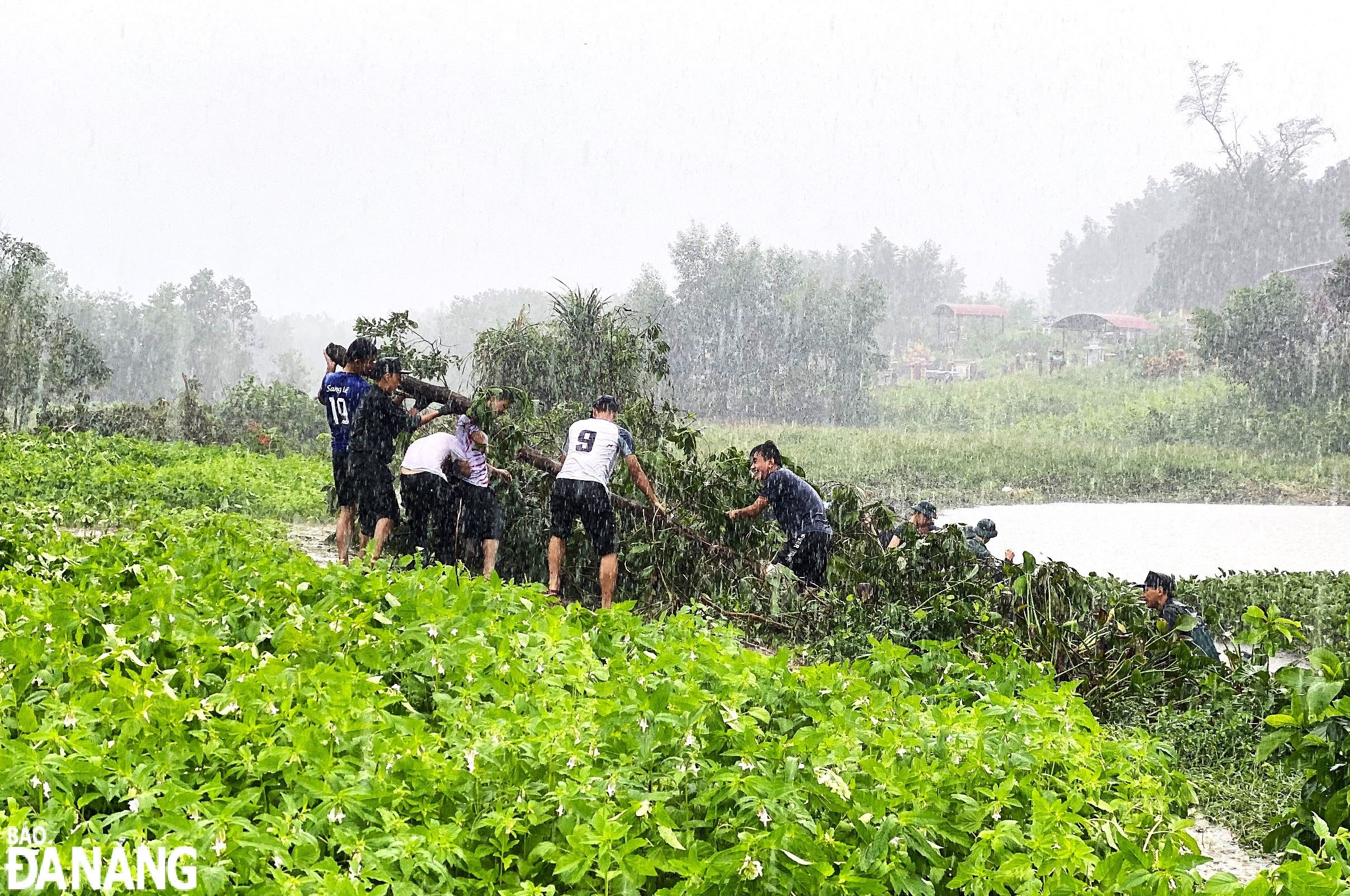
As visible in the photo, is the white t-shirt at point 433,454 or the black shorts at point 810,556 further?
the black shorts at point 810,556

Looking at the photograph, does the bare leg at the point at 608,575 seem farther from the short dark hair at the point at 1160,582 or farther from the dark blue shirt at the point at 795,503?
the short dark hair at the point at 1160,582

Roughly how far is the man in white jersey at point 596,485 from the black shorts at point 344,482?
123cm

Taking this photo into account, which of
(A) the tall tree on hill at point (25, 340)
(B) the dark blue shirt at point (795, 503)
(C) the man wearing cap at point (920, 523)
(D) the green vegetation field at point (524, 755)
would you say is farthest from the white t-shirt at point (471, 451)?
(A) the tall tree on hill at point (25, 340)

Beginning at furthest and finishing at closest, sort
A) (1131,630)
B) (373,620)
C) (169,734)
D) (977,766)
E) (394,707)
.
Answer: (1131,630) → (373,620) → (394,707) → (977,766) → (169,734)

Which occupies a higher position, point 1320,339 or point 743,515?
point 1320,339

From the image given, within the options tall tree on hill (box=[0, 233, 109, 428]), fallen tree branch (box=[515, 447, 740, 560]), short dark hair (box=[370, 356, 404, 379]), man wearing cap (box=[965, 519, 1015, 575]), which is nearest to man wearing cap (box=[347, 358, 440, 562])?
short dark hair (box=[370, 356, 404, 379])

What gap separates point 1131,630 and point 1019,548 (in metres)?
11.5

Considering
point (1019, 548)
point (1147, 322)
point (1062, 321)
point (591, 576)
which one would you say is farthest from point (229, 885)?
point (1147, 322)

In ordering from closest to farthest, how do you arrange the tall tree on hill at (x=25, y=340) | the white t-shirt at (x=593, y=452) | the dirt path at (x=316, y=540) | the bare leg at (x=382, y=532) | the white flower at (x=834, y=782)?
the white flower at (x=834, y=782) → the bare leg at (x=382, y=532) → the white t-shirt at (x=593, y=452) → the dirt path at (x=316, y=540) → the tall tree on hill at (x=25, y=340)

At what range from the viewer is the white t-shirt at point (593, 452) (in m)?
6.80

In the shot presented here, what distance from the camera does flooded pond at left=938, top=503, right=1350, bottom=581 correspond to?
15.9 meters

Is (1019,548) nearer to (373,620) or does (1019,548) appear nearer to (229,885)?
(373,620)

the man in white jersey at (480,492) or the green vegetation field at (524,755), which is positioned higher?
the man in white jersey at (480,492)

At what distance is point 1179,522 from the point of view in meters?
20.3
